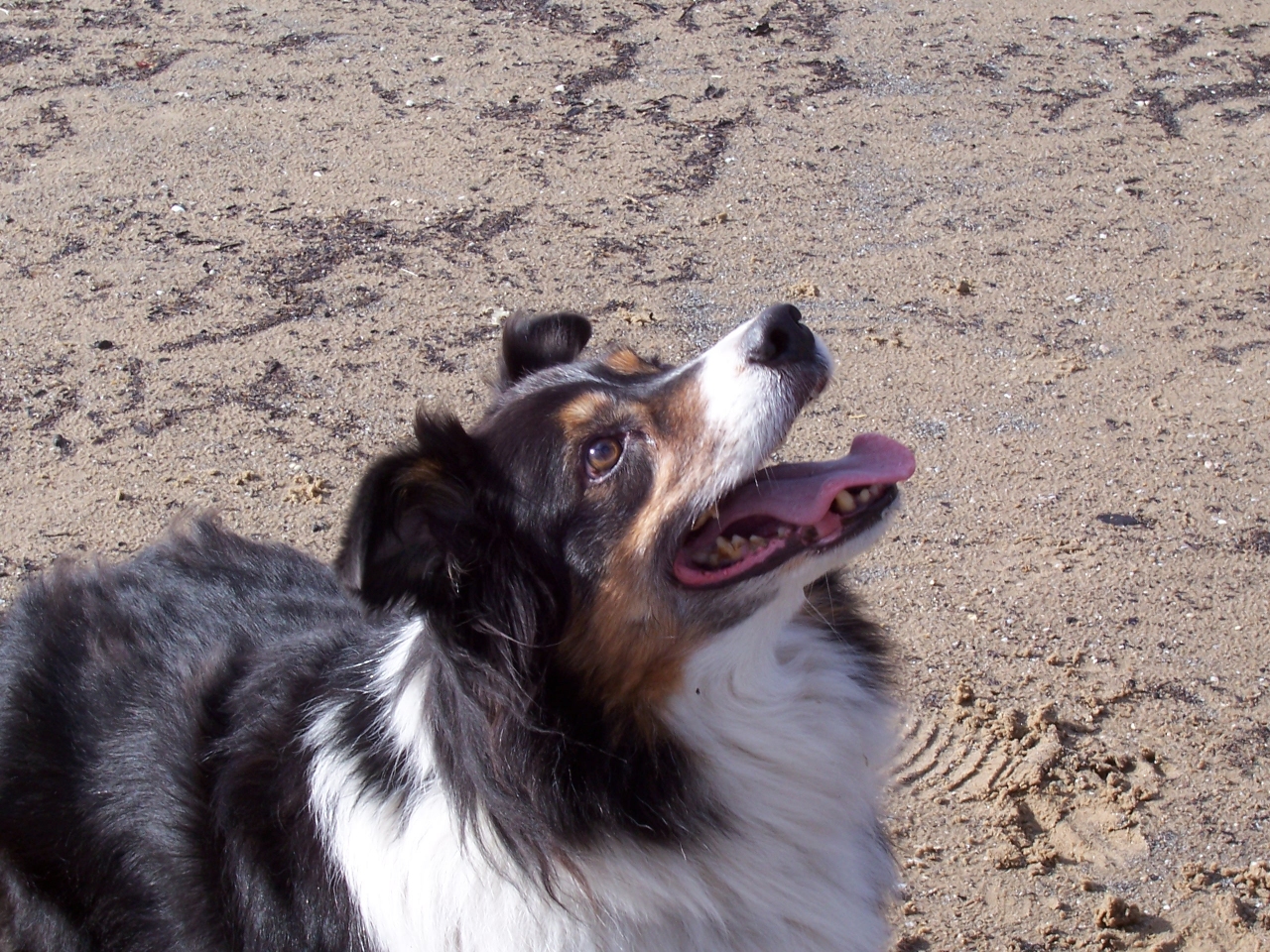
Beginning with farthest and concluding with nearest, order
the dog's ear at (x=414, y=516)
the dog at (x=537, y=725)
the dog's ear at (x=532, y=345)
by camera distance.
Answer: the dog's ear at (x=532, y=345), the dog at (x=537, y=725), the dog's ear at (x=414, y=516)

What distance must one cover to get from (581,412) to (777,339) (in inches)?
18.6

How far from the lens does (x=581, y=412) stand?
8.91 feet

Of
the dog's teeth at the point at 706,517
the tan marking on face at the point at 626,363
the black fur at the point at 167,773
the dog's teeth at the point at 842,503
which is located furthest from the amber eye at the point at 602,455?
the black fur at the point at 167,773

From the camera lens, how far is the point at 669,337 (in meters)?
5.63

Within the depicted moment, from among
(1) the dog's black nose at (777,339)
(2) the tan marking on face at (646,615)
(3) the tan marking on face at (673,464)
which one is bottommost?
(2) the tan marking on face at (646,615)

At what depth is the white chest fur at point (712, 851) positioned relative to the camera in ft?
8.27

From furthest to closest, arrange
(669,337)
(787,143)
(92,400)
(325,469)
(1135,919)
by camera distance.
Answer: (787,143), (669,337), (92,400), (325,469), (1135,919)

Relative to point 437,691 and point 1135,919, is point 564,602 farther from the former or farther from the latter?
point 1135,919

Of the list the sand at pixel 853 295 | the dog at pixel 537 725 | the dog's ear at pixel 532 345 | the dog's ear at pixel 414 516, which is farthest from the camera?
the sand at pixel 853 295

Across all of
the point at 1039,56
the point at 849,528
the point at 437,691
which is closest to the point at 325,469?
the point at 437,691

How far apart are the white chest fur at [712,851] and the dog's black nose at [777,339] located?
1.85 ft

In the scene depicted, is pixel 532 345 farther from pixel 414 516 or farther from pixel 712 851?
pixel 712 851

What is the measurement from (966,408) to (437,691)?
3399 millimetres

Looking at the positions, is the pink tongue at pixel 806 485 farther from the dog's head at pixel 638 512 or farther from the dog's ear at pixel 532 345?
the dog's ear at pixel 532 345
